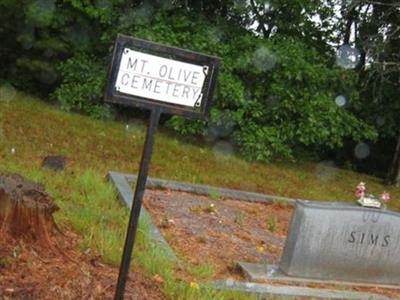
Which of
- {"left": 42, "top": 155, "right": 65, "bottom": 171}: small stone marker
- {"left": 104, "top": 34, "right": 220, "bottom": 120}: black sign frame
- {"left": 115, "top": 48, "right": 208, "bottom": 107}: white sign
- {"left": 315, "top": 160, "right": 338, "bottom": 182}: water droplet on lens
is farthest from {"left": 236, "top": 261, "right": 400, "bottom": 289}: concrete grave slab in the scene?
{"left": 315, "top": 160, "right": 338, "bottom": 182}: water droplet on lens

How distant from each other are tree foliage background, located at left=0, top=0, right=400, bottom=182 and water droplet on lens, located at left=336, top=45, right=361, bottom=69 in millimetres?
74

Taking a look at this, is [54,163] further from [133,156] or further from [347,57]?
[347,57]

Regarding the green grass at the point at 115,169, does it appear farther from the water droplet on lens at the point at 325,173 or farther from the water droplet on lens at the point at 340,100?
the water droplet on lens at the point at 340,100

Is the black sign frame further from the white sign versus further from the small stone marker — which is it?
the small stone marker

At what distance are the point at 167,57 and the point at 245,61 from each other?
935 cm

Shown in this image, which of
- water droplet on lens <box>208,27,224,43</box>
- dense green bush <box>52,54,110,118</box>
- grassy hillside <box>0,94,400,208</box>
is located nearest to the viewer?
grassy hillside <box>0,94,400,208</box>

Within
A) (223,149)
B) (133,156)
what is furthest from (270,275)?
(223,149)

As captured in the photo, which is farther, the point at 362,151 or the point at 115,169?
the point at 362,151

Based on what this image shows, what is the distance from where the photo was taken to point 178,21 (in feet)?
43.0

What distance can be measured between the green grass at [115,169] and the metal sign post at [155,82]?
1091 millimetres

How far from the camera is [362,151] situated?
57.4 ft

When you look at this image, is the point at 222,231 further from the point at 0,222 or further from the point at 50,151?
the point at 50,151

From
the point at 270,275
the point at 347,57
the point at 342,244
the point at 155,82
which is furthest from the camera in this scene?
the point at 347,57

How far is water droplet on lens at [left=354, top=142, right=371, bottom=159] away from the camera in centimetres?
1745
